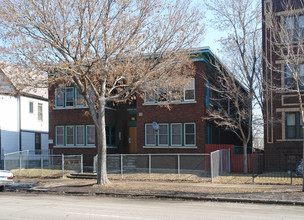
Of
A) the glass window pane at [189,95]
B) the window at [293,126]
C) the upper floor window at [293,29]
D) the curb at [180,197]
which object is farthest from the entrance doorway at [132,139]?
the upper floor window at [293,29]

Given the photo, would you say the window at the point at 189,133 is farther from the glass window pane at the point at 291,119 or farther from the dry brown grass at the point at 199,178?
the glass window pane at the point at 291,119

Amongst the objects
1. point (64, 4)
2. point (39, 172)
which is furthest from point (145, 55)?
point (39, 172)

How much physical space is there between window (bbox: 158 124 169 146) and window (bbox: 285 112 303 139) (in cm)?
784

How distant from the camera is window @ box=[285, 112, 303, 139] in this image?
2297 centimetres

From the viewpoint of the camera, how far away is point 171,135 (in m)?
24.3

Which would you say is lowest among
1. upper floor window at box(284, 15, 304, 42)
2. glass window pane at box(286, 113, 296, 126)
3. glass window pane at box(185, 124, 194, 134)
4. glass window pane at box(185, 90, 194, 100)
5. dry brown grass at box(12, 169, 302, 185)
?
dry brown grass at box(12, 169, 302, 185)

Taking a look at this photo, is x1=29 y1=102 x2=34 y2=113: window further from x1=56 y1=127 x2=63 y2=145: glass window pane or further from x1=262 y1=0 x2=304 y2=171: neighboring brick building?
x1=262 y1=0 x2=304 y2=171: neighboring brick building

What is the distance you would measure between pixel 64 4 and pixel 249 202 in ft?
37.1

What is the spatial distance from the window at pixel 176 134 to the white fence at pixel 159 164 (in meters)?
1.26

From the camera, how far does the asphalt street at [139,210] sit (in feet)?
33.2

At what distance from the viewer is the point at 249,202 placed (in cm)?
1317

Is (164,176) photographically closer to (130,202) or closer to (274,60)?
(130,202)

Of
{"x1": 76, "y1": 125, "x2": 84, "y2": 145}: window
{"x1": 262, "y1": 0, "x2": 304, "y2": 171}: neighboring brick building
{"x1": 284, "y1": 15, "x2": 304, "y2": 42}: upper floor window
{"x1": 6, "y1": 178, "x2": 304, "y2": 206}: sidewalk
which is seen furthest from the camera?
{"x1": 76, "y1": 125, "x2": 84, "y2": 145}: window

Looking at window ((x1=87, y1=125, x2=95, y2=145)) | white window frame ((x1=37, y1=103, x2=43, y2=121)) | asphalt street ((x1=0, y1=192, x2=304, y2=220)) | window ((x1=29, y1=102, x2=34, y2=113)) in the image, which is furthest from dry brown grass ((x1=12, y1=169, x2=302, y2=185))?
white window frame ((x1=37, y1=103, x2=43, y2=121))
